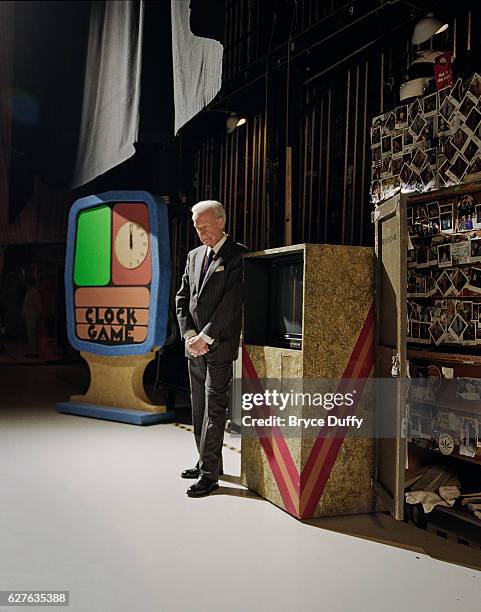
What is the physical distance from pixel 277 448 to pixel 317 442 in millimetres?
284

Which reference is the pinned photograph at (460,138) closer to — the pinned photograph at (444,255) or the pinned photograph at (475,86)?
the pinned photograph at (475,86)

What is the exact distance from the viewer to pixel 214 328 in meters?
3.47

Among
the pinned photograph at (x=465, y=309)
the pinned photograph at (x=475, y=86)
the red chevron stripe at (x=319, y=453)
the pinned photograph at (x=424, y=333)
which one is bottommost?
the red chevron stripe at (x=319, y=453)

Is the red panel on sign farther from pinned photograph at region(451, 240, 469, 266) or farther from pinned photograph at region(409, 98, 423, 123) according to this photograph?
pinned photograph at region(451, 240, 469, 266)

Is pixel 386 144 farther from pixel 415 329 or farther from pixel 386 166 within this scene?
pixel 415 329

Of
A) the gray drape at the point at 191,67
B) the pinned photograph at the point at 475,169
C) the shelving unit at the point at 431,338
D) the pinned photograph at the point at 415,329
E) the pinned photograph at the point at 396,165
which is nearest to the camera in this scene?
the shelving unit at the point at 431,338

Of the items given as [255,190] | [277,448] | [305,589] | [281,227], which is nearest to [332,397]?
[277,448]

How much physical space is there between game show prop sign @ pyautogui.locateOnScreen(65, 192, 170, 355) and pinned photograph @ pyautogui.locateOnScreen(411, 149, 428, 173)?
251 cm

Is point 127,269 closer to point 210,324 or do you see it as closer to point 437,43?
point 210,324

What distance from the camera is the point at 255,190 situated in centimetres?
601

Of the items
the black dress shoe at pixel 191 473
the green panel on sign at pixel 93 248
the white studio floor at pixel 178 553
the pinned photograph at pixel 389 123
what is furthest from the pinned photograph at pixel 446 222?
the green panel on sign at pixel 93 248

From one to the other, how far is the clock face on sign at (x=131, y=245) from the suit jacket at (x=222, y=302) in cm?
193

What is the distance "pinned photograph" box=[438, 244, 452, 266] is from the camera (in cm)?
321

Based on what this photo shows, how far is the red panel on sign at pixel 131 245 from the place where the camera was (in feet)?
17.9
